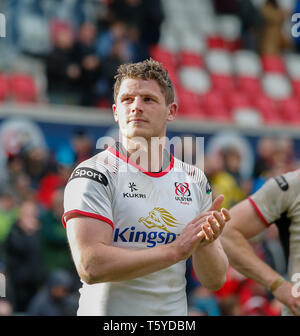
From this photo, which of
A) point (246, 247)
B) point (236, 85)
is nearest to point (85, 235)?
point (246, 247)

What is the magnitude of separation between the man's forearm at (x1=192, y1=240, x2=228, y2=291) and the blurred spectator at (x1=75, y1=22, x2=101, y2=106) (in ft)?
24.1

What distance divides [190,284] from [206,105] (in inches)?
226

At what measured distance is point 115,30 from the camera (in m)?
12.6

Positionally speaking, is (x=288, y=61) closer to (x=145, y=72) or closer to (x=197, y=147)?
(x=197, y=147)

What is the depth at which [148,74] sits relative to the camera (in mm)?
4039

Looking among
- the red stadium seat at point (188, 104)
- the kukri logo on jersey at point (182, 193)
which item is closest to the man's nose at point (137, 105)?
the kukri logo on jersey at point (182, 193)

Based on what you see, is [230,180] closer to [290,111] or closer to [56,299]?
[56,299]

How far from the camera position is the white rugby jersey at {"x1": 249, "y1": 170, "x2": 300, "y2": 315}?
4.75 m

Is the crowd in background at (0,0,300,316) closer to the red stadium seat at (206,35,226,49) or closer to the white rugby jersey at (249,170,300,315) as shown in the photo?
the white rugby jersey at (249,170,300,315)

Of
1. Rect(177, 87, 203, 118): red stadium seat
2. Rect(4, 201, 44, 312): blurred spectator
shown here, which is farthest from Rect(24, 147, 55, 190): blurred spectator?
Rect(177, 87, 203, 118): red stadium seat

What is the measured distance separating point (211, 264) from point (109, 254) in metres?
0.79

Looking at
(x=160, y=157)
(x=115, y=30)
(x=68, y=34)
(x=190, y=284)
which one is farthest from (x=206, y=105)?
(x=160, y=157)

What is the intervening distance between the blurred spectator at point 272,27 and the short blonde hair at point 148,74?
42.5 ft
